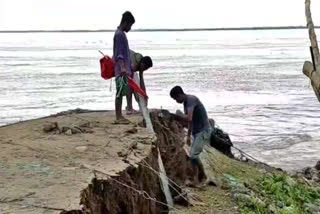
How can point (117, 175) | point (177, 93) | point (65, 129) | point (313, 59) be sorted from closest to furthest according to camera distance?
1. point (117, 175)
2. point (313, 59)
3. point (65, 129)
4. point (177, 93)

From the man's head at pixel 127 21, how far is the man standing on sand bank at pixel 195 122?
1.17m

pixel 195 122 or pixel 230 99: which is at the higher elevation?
pixel 195 122

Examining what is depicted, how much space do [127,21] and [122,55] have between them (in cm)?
54

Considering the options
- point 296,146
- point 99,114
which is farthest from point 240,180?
point 296,146

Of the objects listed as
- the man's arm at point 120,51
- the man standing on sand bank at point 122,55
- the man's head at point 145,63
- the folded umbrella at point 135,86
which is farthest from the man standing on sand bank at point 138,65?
the man's arm at point 120,51

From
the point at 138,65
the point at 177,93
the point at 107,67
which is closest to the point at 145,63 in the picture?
the point at 138,65

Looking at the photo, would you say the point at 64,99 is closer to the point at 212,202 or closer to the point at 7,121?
the point at 7,121

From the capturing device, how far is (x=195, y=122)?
33.7 feet

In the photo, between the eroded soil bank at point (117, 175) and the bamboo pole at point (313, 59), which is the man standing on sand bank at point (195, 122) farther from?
the bamboo pole at point (313, 59)

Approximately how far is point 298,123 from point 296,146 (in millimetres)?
4393

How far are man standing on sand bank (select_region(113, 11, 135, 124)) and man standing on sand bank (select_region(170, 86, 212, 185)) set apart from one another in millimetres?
819

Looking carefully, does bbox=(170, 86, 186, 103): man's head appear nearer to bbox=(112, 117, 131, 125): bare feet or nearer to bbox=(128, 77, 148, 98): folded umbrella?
bbox=(128, 77, 148, 98): folded umbrella

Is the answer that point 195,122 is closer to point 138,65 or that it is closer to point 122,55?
point 138,65

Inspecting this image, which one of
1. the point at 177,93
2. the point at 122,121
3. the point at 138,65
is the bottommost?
the point at 122,121
